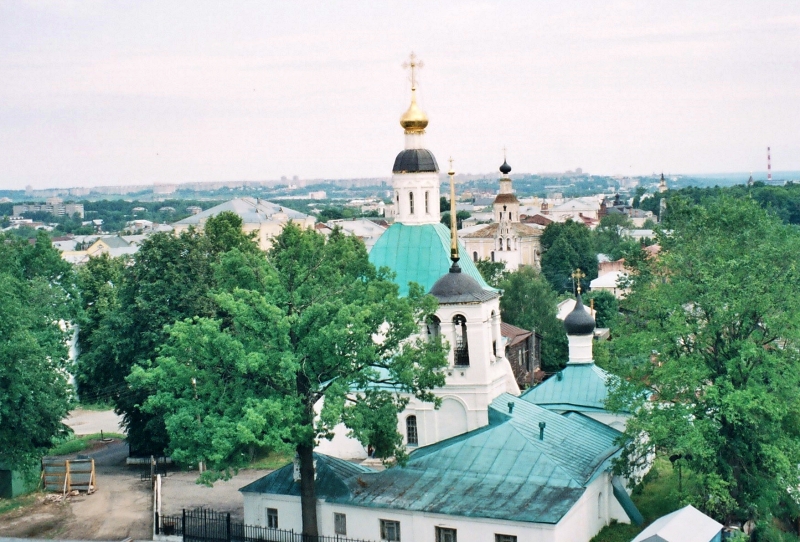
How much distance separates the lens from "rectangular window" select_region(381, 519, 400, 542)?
2039 centimetres

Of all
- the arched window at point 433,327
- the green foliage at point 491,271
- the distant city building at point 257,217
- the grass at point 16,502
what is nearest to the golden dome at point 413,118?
the arched window at point 433,327

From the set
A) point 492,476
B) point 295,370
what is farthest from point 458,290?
point 295,370

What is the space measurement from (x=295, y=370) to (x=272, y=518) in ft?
12.5

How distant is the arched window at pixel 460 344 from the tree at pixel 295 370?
1506 mm

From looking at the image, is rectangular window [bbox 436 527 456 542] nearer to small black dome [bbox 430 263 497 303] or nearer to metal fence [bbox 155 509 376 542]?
metal fence [bbox 155 509 376 542]

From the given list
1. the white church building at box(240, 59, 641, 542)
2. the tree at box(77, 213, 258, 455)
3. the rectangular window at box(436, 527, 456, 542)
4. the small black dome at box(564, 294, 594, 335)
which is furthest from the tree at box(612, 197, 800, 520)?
the tree at box(77, 213, 258, 455)

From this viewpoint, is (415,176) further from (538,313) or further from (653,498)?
(538,313)

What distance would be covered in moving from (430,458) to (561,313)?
31061 mm

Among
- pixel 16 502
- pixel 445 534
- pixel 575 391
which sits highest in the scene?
pixel 575 391

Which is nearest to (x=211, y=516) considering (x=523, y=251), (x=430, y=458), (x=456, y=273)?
(x=430, y=458)

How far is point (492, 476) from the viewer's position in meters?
20.4

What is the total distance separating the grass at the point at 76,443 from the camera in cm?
3256

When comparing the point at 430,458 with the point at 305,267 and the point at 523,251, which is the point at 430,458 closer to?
the point at 305,267

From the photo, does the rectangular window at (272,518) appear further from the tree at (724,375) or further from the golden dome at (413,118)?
the golden dome at (413,118)
